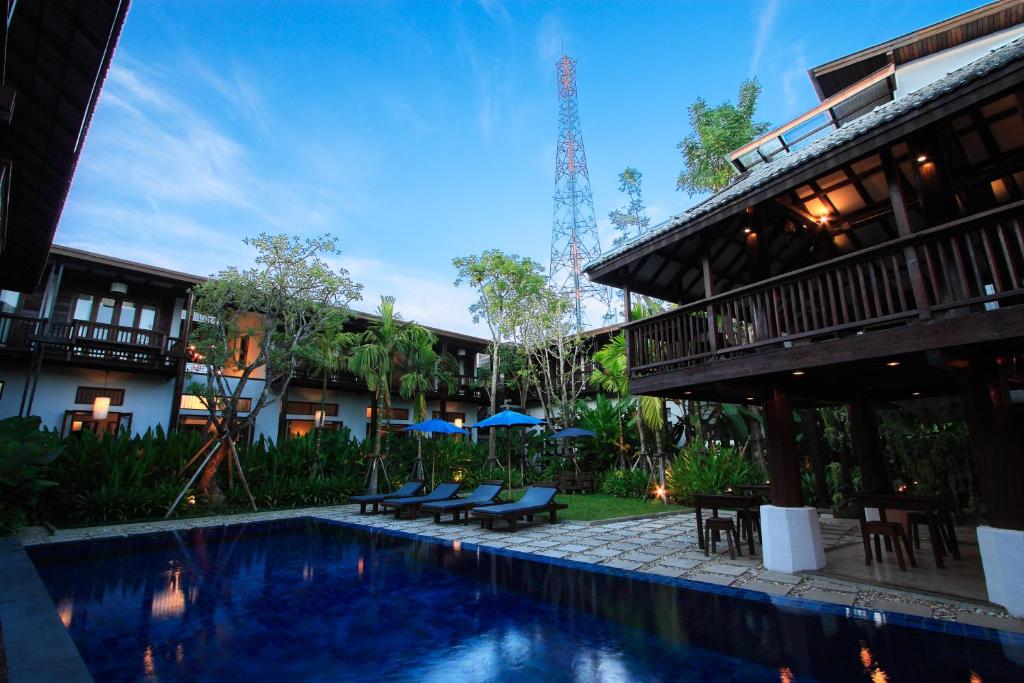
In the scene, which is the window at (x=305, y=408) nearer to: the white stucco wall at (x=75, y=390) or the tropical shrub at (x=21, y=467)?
the white stucco wall at (x=75, y=390)

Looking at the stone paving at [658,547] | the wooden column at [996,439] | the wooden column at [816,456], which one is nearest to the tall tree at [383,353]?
the stone paving at [658,547]

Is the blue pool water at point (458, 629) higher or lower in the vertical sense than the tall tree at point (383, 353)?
lower

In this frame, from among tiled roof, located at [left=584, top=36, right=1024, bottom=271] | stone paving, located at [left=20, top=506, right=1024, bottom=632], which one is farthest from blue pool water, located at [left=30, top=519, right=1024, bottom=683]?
tiled roof, located at [left=584, top=36, right=1024, bottom=271]

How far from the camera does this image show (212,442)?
44.5ft

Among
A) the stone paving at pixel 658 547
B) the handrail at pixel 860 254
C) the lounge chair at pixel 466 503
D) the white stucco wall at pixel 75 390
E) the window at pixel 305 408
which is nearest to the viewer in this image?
the handrail at pixel 860 254

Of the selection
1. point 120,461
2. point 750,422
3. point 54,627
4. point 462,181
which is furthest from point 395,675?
point 462,181

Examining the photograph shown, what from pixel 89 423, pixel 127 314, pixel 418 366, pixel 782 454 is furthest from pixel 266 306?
pixel 782 454

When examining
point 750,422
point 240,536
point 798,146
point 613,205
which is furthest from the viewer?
point 613,205

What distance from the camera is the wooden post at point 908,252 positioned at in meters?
5.12

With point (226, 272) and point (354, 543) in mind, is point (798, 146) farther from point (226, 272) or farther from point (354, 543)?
point (226, 272)

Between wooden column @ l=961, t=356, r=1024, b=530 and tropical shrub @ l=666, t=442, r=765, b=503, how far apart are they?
25.5 ft

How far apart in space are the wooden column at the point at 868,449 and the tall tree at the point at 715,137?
1059cm

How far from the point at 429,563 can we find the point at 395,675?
418 cm

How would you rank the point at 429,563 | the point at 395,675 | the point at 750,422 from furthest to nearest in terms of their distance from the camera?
the point at 750,422, the point at 429,563, the point at 395,675
